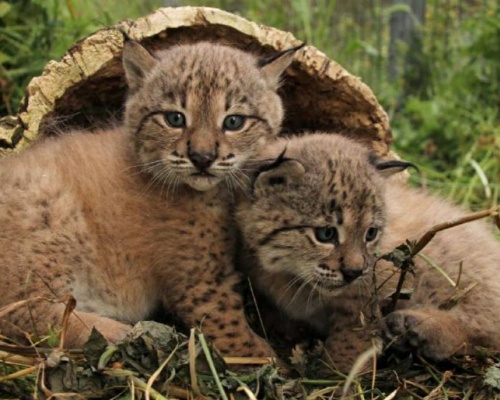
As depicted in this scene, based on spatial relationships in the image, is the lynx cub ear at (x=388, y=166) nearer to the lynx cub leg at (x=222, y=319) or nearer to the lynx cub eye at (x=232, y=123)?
the lynx cub eye at (x=232, y=123)

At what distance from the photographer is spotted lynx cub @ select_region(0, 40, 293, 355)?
379 cm

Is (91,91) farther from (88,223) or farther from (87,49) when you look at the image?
(88,223)

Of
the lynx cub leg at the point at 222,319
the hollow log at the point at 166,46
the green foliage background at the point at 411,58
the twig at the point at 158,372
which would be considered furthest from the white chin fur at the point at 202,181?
the green foliage background at the point at 411,58

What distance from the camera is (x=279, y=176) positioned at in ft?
13.1

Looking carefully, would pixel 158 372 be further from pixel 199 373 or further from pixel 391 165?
pixel 391 165

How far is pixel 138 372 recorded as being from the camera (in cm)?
335

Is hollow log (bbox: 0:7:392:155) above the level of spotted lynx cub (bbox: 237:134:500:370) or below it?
above

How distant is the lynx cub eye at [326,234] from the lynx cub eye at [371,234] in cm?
22

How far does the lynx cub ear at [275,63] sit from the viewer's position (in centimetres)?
455

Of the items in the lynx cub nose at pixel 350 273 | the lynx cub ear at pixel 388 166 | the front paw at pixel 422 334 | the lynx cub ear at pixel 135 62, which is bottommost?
the front paw at pixel 422 334

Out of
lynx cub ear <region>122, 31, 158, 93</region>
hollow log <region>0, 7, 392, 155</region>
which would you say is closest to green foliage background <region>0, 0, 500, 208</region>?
hollow log <region>0, 7, 392, 155</region>

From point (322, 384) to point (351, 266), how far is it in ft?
2.06

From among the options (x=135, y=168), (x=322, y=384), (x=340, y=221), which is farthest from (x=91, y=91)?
(x=322, y=384)

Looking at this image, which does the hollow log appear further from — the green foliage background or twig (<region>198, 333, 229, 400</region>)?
twig (<region>198, 333, 229, 400</region>)
